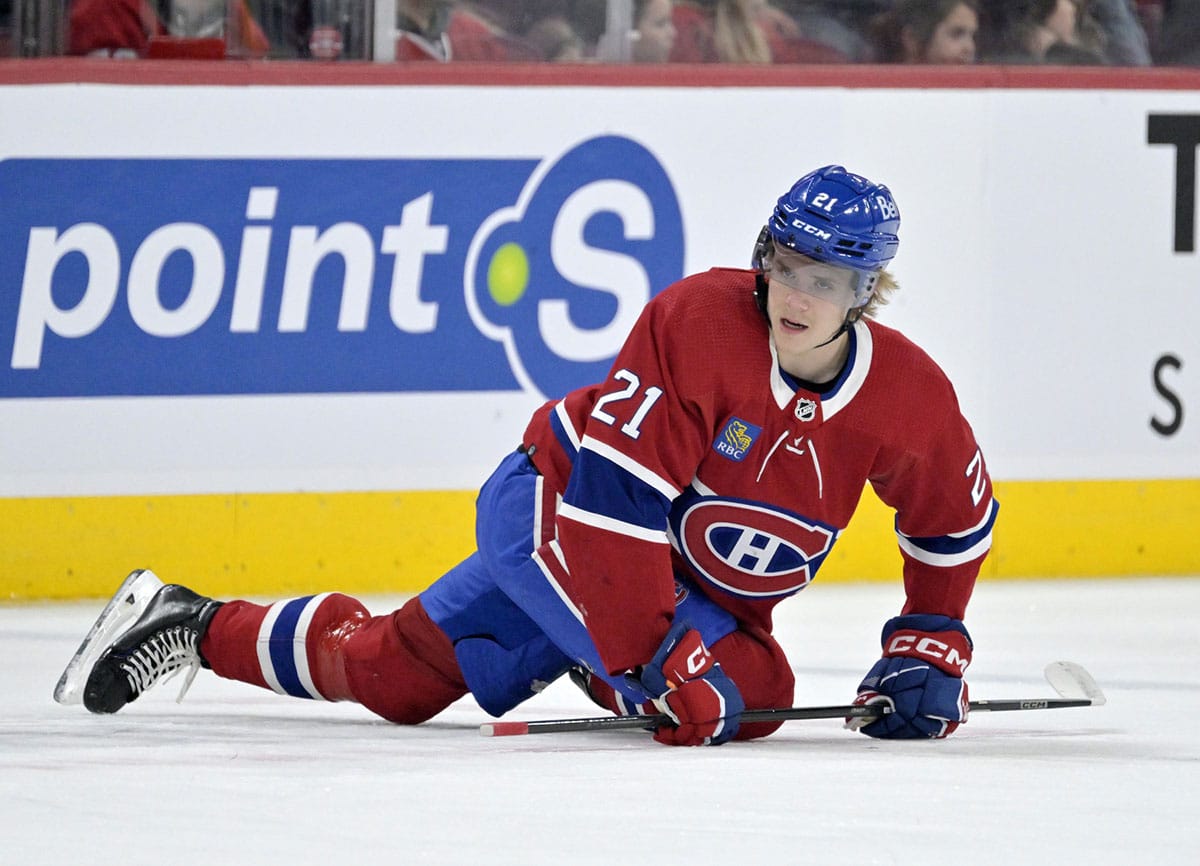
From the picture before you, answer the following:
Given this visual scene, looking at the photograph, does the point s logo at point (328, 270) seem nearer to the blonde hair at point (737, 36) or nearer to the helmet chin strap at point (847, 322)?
the blonde hair at point (737, 36)

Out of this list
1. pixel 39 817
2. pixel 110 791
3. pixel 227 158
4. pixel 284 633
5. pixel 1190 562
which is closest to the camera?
pixel 39 817

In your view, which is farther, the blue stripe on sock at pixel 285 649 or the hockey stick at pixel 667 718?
the blue stripe on sock at pixel 285 649

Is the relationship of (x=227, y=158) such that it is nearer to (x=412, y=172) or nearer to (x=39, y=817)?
(x=412, y=172)

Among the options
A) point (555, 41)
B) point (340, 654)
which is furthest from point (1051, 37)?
point (340, 654)

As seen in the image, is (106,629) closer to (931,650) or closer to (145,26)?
(931,650)

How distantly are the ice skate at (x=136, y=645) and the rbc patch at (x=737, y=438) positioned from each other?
3.32 ft

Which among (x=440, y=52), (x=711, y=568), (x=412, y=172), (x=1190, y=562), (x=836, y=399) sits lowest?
(x=1190, y=562)

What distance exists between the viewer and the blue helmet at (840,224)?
8.63 ft

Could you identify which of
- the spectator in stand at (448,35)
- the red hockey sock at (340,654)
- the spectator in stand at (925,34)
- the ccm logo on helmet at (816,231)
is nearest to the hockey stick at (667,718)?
the red hockey sock at (340,654)

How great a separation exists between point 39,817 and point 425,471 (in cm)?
277

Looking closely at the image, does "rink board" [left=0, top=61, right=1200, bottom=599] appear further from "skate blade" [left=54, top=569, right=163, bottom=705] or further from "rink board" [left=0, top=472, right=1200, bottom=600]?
"skate blade" [left=54, top=569, right=163, bottom=705]

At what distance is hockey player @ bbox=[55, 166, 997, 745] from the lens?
104 inches

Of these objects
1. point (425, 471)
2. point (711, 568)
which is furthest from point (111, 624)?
point (425, 471)

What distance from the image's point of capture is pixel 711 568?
9.32 ft
